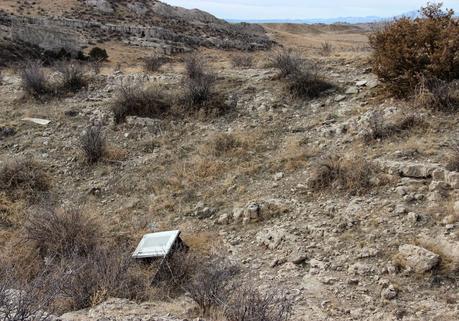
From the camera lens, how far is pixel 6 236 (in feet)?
20.6

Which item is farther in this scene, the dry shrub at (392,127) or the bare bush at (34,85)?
the bare bush at (34,85)

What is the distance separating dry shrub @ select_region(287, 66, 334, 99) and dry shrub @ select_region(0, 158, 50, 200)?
212 inches

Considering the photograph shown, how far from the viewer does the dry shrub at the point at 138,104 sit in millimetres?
9500

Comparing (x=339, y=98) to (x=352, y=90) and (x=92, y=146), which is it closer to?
(x=352, y=90)

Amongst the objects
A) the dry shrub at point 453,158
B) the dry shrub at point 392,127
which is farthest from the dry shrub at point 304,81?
the dry shrub at point 453,158

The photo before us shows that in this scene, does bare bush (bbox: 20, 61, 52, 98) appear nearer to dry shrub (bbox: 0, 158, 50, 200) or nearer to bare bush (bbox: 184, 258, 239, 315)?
dry shrub (bbox: 0, 158, 50, 200)

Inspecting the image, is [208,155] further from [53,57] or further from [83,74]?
[53,57]

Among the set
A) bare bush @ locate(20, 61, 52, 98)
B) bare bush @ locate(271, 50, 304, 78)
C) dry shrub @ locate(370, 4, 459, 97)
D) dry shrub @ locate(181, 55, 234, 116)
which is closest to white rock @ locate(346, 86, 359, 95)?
dry shrub @ locate(370, 4, 459, 97)

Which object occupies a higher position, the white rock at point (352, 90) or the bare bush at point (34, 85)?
the white rock at point (352, 90)

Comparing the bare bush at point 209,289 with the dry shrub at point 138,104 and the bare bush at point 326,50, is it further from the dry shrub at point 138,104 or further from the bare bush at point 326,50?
the bare bush at point 326,50

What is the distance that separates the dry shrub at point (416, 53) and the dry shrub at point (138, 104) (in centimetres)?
462

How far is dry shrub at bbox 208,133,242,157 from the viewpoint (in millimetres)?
7980

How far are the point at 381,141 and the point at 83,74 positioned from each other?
343 inches

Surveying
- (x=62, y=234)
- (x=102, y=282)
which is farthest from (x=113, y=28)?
(x=102, y=282)
